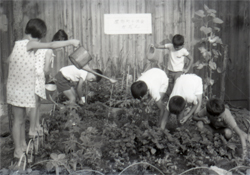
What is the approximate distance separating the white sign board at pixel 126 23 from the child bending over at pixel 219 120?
250 centimetres

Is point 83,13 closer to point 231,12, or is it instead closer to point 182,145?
point 231,12

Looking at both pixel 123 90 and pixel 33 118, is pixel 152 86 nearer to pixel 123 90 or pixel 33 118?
pixel 123 90

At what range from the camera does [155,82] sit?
4.13m

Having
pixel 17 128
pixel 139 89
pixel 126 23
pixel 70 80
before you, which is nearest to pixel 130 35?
pixel 126 23

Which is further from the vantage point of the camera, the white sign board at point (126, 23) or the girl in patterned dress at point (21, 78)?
the white sign board at point (126, 23)

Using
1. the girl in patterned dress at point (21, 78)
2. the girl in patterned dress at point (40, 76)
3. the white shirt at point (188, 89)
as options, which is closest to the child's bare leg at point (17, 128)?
the girl in patterned dress at point (21, 78)

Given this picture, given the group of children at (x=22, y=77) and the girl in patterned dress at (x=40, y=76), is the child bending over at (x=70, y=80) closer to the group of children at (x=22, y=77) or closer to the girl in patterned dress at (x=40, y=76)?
the girl in patterned dress at (x=40, y=76)

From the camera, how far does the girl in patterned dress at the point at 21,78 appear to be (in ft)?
11.0

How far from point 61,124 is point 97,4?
8.52 feet

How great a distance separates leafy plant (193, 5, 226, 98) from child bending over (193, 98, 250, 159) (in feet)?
5.24

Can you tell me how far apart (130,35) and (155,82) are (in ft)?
6.64

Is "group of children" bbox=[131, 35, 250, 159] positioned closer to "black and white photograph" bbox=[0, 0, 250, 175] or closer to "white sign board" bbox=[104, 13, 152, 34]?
"black and white photograph" bbox=[0, 0, 250, 175]

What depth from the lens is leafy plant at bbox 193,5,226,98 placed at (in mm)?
5238

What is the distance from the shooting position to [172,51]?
A: 17.8 feet
